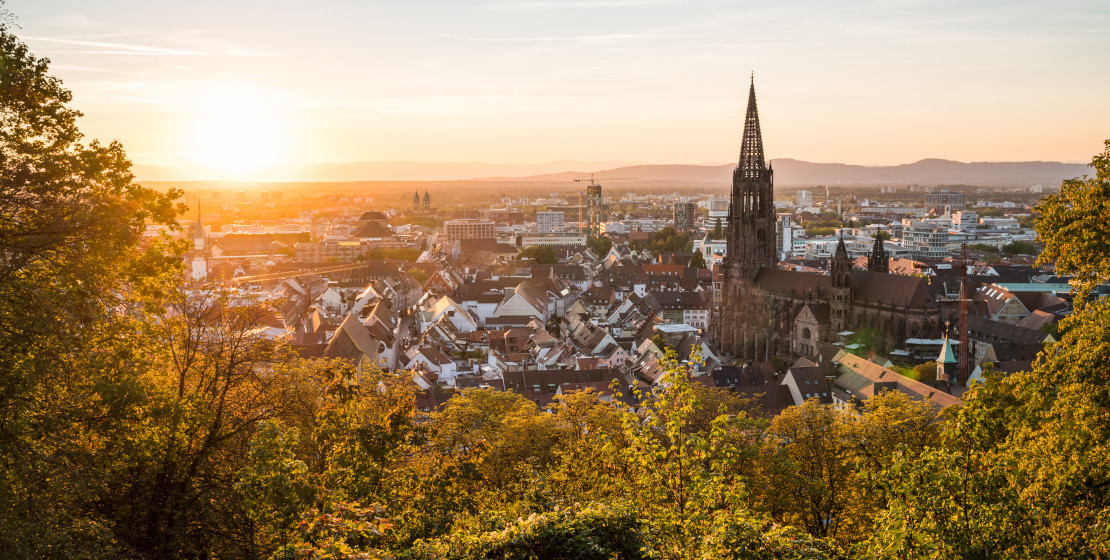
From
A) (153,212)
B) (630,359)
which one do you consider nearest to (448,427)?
(153,212)

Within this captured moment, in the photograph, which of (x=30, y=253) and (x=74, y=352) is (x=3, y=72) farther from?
(x=74, y=352)

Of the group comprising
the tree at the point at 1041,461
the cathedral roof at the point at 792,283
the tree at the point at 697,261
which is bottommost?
the tree at the point at 697,261

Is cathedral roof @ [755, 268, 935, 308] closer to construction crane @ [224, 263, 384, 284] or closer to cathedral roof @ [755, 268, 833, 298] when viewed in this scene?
cathedral roof @ [755, 268, 833, 298]

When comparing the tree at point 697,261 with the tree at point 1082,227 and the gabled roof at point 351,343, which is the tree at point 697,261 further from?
the tree at point 1082,227

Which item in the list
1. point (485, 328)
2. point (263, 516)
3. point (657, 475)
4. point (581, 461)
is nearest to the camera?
point (263, 516)

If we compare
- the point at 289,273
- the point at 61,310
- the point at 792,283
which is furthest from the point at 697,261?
the point at 61,310

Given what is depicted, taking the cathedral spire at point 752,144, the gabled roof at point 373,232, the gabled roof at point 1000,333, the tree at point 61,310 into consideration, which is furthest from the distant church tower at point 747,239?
the gabled roof at point 373,232
